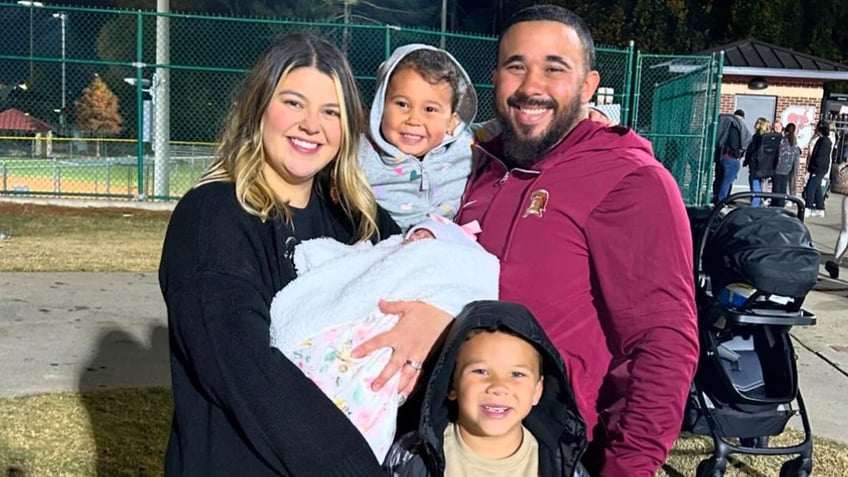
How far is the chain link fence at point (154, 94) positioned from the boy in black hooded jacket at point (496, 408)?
8.72 meters

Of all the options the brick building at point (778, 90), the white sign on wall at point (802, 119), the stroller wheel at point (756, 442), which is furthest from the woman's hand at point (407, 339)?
the white sign on wall at point (802, 119)

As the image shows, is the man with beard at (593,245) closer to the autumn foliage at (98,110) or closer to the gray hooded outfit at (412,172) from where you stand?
the gray hooded outfit at (412,172)

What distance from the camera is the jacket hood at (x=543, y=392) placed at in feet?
6.15

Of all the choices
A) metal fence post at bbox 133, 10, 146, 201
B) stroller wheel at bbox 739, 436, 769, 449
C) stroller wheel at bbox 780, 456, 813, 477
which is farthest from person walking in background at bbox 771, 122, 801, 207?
stroller wheel at bbox 780, 456, 813, 477

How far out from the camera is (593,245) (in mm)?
2059

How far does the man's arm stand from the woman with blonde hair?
65 cm

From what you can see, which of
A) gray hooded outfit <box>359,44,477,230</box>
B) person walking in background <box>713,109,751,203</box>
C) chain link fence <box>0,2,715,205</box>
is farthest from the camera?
person walking in background <box>713,109,751,203</box>

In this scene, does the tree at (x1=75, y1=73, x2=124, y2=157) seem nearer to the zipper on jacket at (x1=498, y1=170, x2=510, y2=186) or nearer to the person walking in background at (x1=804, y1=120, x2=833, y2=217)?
the person walking in background at (x1=804, y1=120, x2=833, y2=217)

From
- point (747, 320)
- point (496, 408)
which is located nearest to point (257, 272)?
point (496, 408)

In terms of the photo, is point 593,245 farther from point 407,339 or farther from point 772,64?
point 772,64

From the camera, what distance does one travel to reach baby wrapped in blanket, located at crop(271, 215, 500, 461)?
1762 millimetres

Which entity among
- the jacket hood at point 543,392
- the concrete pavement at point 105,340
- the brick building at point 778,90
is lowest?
the concrete pavement at point 105,340

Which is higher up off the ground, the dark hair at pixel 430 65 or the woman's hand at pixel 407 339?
the dark hair at pixel 430 65

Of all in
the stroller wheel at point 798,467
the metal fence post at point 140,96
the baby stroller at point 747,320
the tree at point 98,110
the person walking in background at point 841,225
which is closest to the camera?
the baby stroller at point 747,320
